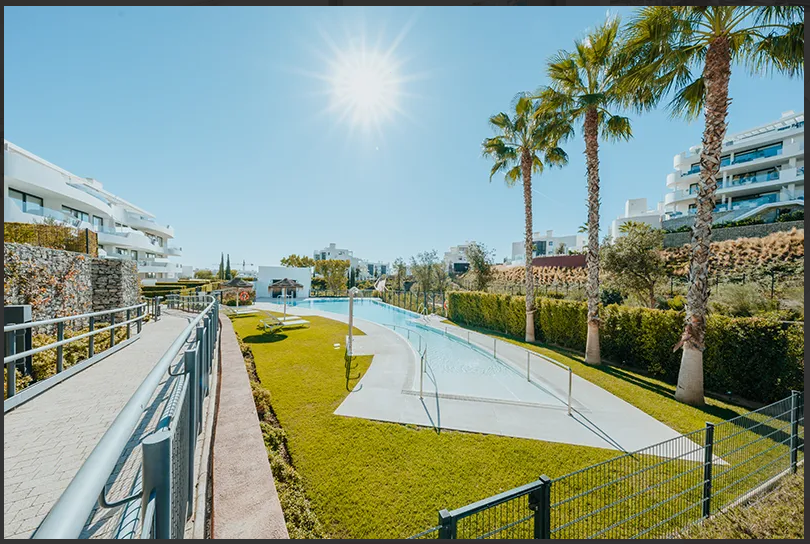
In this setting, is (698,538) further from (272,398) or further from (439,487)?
(272,398)

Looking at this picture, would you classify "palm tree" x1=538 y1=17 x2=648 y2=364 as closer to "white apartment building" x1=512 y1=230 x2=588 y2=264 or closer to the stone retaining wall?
the stone retaining wall

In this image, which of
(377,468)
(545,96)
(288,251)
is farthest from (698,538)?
(288,251)

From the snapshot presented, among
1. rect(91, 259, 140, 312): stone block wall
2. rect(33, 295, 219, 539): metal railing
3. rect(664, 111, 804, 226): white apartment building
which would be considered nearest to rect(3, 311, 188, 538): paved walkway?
rect(33, 295, 219, 539): metal railing

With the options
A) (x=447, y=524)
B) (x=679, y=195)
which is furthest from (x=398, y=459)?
(x=679, y=195)

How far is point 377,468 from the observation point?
458cm

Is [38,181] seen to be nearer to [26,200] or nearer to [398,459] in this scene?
[26,200]

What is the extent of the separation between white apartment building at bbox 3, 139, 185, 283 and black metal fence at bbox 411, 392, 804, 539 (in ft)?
58.9

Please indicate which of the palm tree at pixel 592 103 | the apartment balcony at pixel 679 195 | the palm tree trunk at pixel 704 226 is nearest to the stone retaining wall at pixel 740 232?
the apartment balcony at pixel 679 195

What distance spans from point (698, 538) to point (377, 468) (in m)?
3.75

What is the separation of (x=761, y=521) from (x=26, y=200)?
113ft

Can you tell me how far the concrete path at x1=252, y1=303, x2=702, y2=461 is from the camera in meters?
5.63

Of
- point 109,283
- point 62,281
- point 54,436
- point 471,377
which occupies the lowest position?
point 471,377

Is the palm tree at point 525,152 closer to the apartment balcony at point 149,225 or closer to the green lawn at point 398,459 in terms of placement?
the green lawn at point 398,459

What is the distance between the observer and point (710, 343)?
796 centimetres
